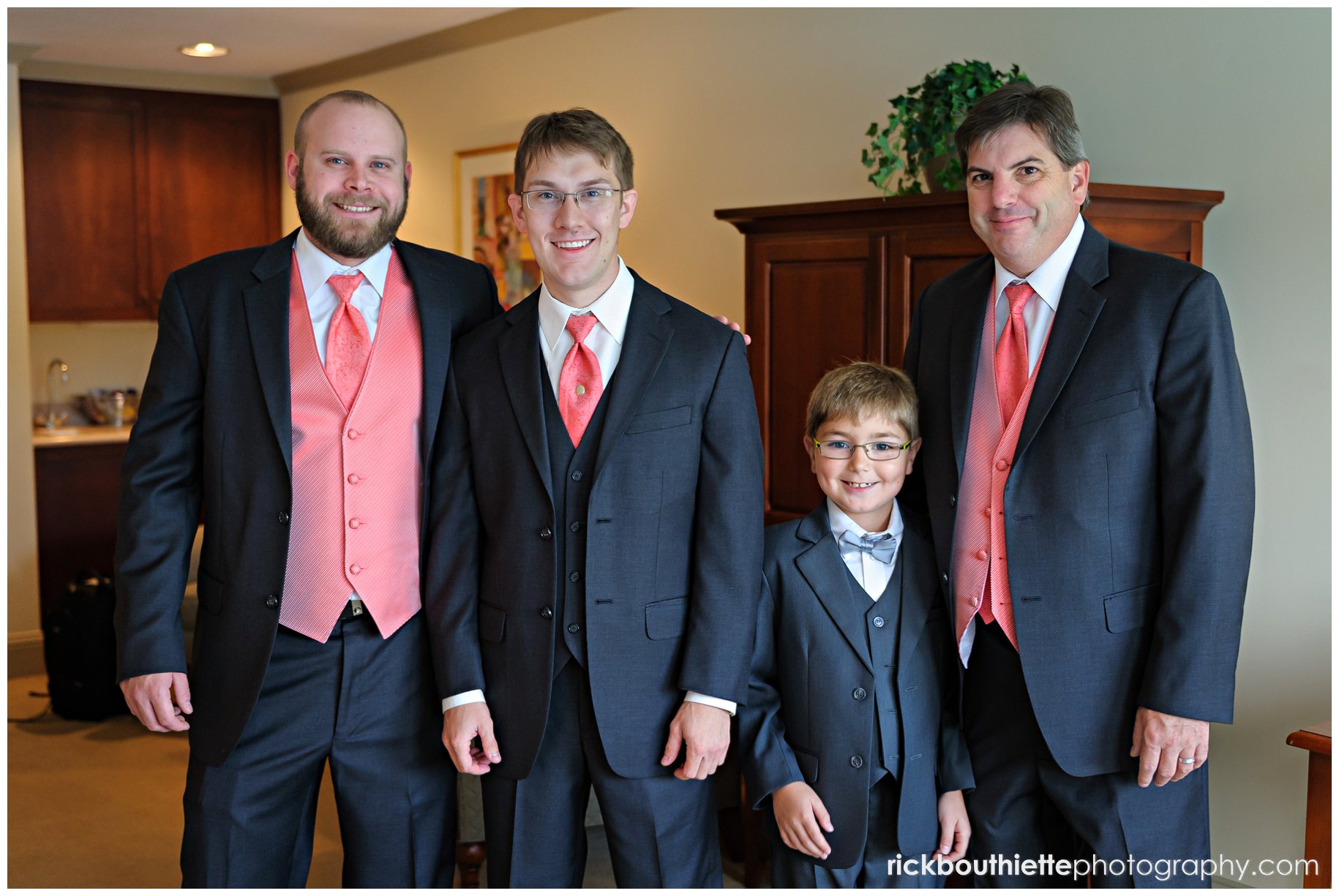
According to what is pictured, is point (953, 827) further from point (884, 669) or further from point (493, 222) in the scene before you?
point (493, 222)

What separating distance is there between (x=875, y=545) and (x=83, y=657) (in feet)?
12.2

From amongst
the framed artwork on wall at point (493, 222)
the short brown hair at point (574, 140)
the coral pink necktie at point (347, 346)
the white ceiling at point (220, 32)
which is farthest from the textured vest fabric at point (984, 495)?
the white ceiling at point (220, 32)

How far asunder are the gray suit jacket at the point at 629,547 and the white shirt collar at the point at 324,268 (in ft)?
0.95

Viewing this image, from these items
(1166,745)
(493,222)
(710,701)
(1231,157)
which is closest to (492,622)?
(710,701)

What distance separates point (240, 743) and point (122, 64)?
490 centimetres

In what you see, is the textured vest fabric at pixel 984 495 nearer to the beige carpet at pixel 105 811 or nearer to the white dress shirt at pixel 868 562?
the white dress shirt at pixel 868 562

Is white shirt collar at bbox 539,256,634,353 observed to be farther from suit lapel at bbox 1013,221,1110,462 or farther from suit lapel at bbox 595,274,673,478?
suit lapel at bbox 1013,221,1110,462

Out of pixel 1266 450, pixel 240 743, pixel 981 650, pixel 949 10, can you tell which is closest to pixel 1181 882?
pixel 981 650

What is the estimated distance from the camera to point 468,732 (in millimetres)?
1955

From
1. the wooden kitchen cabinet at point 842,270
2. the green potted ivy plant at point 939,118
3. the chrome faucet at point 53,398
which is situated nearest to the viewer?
the wooden kitchen cabinet at point 842,270

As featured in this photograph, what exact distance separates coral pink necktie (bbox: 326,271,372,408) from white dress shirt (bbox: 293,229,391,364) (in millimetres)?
14

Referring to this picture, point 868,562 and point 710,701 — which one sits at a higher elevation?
point 868,562

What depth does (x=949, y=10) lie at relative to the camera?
355 centimetres

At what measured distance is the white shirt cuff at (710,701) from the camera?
1933mm
